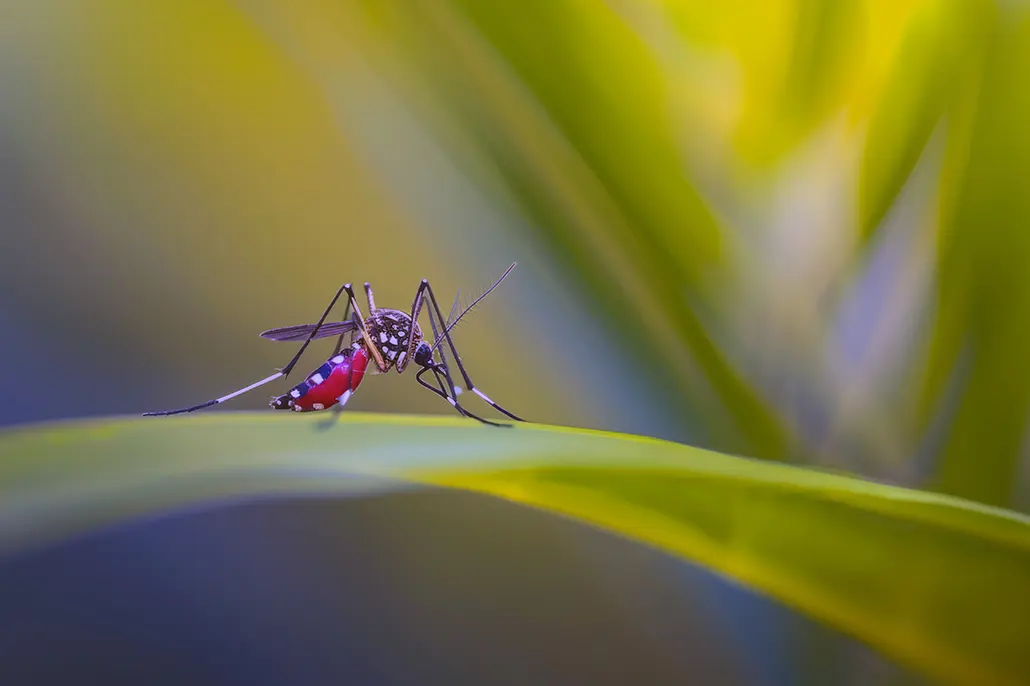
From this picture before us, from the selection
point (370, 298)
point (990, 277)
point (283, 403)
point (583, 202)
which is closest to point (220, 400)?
point (283, 403)

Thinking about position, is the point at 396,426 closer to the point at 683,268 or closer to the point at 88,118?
the point at 683,268

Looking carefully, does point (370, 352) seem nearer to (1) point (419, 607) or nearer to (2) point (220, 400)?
(2) point (220, 400)

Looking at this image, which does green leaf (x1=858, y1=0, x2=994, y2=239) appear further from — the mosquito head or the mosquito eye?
the mosquito head

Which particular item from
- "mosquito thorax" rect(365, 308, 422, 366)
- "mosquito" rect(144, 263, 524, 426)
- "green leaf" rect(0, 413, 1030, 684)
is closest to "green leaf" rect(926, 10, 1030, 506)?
"green leaf" rect(0, 413, 1030, 684)

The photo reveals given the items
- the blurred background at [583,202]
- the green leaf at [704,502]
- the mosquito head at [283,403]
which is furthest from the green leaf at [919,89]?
the mosquito head at [283,403]

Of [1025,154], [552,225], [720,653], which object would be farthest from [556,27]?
[720,653]

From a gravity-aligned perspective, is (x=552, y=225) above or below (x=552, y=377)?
above
